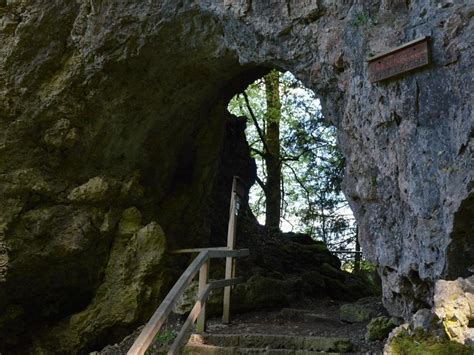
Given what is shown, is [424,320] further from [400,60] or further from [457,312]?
[400,60]

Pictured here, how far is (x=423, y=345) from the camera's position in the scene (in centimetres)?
316

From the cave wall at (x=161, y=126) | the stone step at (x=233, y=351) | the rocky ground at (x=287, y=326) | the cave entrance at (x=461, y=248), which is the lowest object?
the stone step at (x=233, y=351)

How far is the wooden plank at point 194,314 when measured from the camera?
4363 mm

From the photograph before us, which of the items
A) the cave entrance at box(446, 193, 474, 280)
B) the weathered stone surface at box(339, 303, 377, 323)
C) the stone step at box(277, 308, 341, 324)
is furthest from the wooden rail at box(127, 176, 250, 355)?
the cave entrance at box(446, 193, 474, 280)

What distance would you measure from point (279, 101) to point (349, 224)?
12.6 ft

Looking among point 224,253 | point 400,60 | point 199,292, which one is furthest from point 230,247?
point 400,60

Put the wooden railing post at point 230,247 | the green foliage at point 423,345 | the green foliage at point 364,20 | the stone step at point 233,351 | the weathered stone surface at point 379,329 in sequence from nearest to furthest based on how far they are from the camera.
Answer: the green foliage at point 423,345 < the stone step at point 233,351 < the green foliage at point 364,20 < the weathered stone surface at point 379,329 < the wooden railing post at point 230,247

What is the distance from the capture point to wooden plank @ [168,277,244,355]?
4.36m

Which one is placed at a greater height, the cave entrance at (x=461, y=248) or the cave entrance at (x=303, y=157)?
the cave entrance at (x=303, y=157)

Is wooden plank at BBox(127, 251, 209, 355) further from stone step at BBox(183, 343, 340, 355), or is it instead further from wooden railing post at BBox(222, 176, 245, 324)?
wooden railing post at BBox(222, 176, 245, 324)

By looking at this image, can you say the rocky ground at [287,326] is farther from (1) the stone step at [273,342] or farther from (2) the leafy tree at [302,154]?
(2) the leafy tree at [302,154]

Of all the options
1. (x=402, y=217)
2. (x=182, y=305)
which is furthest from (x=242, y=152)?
(x=402, y=217)

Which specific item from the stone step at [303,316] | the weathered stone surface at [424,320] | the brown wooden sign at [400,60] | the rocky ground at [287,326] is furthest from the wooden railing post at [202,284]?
the brown wooden sign at [400,60]

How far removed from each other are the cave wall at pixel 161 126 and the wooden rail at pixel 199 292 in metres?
1.31
